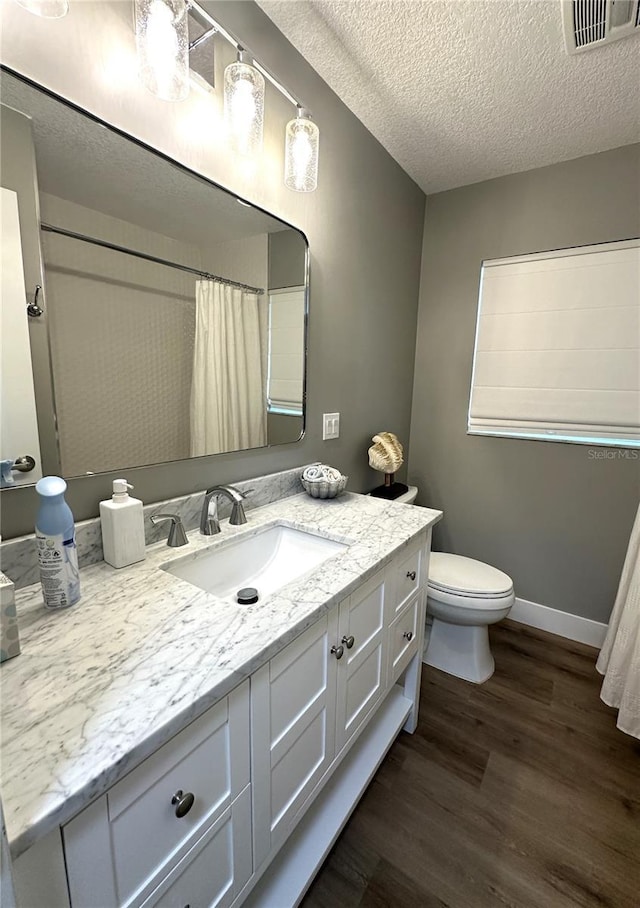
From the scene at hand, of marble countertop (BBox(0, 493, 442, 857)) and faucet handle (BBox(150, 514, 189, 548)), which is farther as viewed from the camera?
faucet handle (BBox(150, 514, 189, 548))

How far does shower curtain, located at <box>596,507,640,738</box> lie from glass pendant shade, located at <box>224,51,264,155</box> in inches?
73.4

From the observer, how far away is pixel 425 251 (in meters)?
2.27

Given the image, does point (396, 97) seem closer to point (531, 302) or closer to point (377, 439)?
point (531, 302)

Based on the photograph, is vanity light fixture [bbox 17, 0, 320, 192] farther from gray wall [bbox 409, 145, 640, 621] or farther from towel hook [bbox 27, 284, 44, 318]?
gray wall [bbox 409, 145, 640, 621]

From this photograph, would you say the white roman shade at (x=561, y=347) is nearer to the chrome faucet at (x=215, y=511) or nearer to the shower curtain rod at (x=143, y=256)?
the shower curtain rod at (x=143, y=256)

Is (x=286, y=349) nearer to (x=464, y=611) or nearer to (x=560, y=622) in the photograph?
(x=464, y=611)

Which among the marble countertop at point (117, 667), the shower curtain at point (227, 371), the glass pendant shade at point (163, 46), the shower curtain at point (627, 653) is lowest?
the shower curtain at point (627, 653)

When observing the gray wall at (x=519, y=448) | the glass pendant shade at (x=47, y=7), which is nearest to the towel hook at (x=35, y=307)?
the glass pendant shade at (x=47, y=7)

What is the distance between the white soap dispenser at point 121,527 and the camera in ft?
2.83

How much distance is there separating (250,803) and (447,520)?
1.89m

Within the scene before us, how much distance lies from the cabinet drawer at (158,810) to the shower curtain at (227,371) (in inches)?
28.1

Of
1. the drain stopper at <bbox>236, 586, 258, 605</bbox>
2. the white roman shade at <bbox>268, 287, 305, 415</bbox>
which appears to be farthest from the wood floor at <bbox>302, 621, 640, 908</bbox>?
the white roman shade at <bbox>268, 287, 305, 415</bbox>

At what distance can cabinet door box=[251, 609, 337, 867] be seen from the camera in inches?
28.5

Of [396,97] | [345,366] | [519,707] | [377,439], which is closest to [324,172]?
[396,97]
